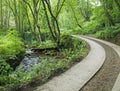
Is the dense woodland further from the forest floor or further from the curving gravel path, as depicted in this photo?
the forest floor

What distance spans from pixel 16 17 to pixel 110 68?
27.3 m

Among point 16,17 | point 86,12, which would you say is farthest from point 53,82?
point 86,12

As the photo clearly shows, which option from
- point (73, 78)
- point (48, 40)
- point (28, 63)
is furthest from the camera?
point (48, 40)

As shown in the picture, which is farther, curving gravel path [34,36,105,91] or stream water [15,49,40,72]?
stream water [15,49,40,72]

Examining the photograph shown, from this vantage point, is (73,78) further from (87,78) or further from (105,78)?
(105,78)

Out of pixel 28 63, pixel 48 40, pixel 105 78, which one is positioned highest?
pixel 105 78

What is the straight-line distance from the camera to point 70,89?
25.4 ft

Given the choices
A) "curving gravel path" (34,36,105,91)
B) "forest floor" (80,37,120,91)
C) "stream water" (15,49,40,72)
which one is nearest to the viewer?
"curving gravel path" (34,36,105,91)

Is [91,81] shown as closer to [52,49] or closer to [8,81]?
[8,81]

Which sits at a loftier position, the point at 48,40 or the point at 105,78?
the point at 105,78

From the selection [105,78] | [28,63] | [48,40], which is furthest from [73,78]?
[48,40]

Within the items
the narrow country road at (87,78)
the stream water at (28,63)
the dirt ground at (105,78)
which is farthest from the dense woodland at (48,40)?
the dirt ground at (105,78)

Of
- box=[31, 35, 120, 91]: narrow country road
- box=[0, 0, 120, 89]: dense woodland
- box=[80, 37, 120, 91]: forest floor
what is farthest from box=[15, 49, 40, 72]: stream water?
box=[80, 37, 120, 91]: forest floor

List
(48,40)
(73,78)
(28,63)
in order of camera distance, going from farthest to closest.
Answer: (48,40) → (28,63) → (73,78)
